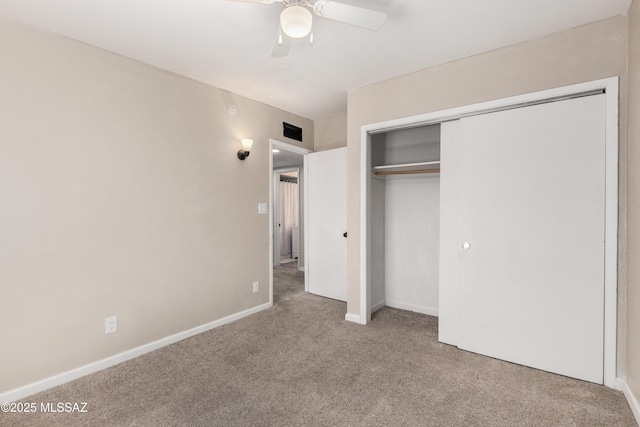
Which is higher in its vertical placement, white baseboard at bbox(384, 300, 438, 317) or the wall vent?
the wall vent

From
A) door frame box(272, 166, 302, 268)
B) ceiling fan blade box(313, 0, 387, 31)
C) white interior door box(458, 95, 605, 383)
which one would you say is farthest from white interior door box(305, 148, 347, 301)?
ceiling fan blade box(313, 0, 387, 31)

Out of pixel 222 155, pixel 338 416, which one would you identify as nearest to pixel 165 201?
pixel 222 155

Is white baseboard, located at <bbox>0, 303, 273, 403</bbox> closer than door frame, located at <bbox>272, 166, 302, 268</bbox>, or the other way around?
white baseboard, located at <bbox>0, 303, 273, 403</bbox>

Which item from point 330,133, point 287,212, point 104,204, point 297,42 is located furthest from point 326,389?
point 287,212

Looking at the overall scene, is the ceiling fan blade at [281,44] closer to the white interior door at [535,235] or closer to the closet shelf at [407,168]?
the white interior door at [535,235]

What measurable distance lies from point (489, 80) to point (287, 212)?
563cm

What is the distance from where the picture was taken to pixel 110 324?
8.17 feet

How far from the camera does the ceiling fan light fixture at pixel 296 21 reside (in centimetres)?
162

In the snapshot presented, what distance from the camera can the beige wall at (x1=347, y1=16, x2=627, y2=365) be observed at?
2123mm

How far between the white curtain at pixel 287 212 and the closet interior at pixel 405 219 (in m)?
3.98

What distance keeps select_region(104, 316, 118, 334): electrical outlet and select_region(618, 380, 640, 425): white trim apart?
351 cm

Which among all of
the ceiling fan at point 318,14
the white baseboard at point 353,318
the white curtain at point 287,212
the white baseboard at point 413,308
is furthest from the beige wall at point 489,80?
the white curtain at point 287,212

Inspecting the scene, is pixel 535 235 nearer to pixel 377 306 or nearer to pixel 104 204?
pixel 377 306

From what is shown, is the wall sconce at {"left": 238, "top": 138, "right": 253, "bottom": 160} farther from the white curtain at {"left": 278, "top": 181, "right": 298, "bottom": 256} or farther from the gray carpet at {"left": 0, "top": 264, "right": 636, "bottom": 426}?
the white curtain at {"left": 278, "top": 181, "right": 298, "bottom": 256}
